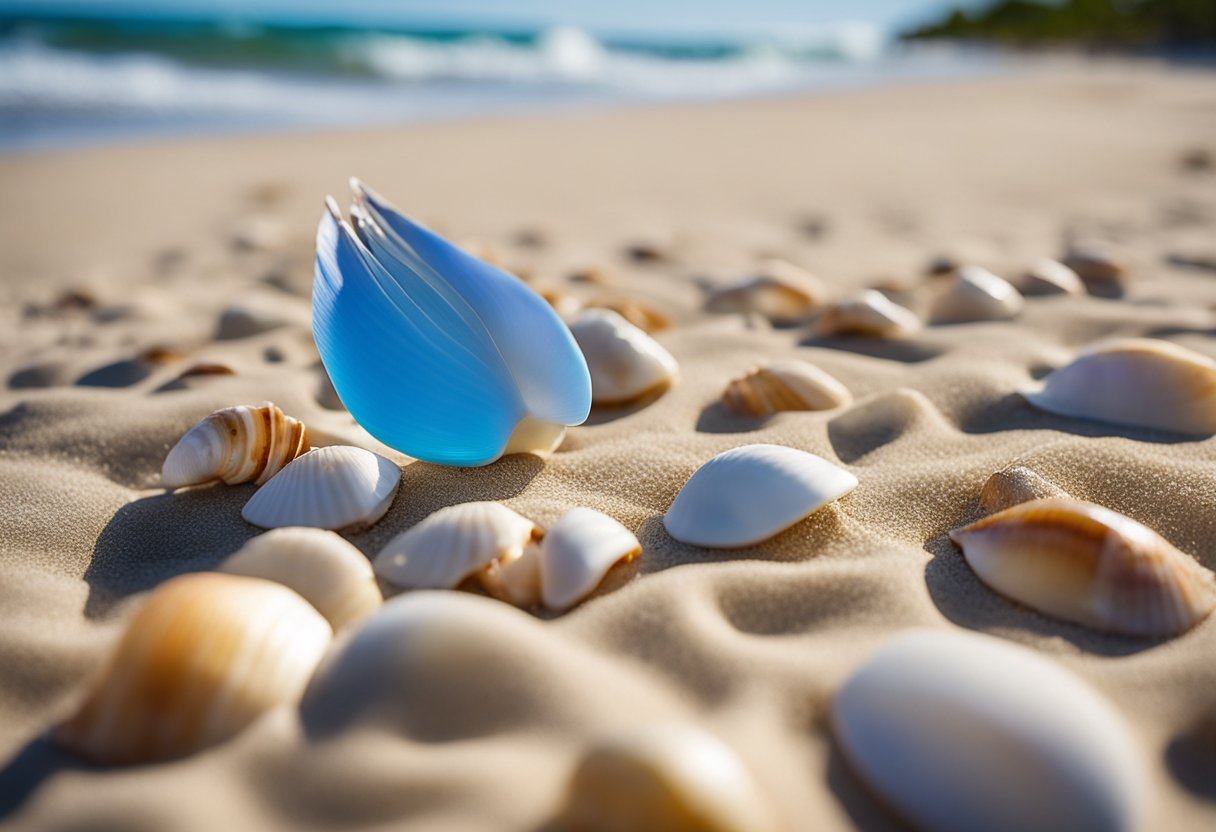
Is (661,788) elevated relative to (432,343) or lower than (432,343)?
lower

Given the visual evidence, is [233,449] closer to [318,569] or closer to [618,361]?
[318,569]

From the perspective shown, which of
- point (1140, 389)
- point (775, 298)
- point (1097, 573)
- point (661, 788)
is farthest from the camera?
point (775, 298)

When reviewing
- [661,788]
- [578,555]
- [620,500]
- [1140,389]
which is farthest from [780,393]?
[661,788]

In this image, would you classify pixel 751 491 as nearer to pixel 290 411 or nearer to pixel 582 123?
pixel 290 411

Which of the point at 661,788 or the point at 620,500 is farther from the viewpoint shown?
the point at 620,500

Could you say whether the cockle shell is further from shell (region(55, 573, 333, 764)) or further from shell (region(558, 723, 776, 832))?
shell (region(558, 723, 776, 832))

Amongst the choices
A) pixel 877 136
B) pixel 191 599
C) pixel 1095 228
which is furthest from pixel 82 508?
pixel 877 136

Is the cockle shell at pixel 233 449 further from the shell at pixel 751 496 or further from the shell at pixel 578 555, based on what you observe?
the shell at pixel 751 496

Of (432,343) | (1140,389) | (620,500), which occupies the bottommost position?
(620,500)
